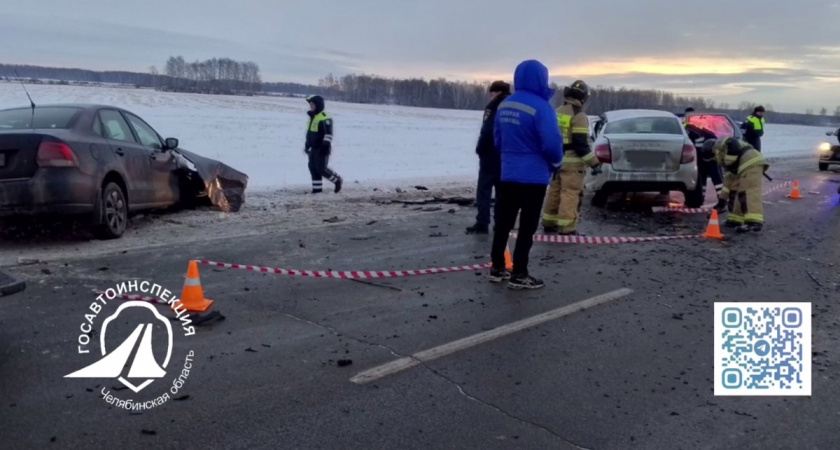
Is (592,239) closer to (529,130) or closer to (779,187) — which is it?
(529,130)

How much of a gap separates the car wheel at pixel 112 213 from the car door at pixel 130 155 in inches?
7.8

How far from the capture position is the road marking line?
412 centimetres

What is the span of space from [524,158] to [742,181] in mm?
5056

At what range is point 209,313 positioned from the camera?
4973 millimetres

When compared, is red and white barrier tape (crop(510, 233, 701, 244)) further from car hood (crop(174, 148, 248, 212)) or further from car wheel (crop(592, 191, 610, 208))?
car hood (crop(174, 148, 248, 212))

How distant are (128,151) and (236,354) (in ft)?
15.3

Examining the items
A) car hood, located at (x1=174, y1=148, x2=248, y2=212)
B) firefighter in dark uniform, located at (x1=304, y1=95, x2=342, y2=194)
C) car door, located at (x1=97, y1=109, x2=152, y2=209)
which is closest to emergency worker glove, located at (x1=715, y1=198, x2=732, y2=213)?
firefighter in dark uniform, located at (x1=304, y1=95, x2=342, y2=194)

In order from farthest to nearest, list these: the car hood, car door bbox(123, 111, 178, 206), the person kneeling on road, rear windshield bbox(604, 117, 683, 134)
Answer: rear windshield bbox(604, 117, 683, 134), the person kneeling on road, the car hood, car door bbox(123, 111, 178, 206)

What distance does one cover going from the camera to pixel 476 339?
15.7ft

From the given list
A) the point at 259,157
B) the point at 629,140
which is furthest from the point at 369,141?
the point at 629,140

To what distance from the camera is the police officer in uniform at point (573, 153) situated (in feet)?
29.5

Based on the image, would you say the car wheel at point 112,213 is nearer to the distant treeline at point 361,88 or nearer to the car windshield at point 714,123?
the car windshield at point 714,123

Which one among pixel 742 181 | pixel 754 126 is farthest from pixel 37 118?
pixel 754 126

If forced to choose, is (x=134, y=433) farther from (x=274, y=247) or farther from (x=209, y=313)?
(x=274, y=247)
